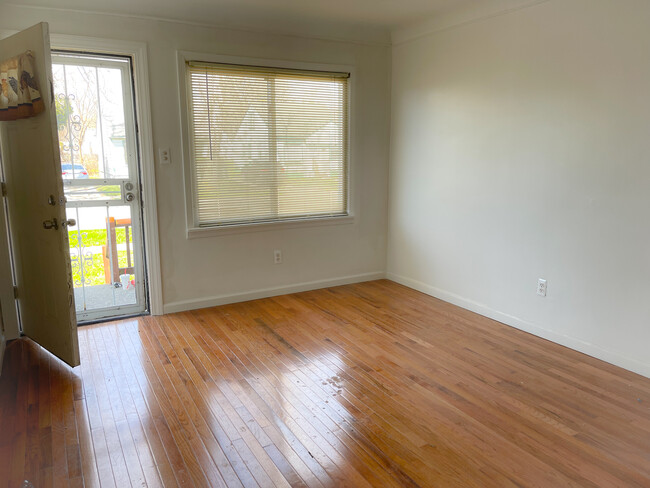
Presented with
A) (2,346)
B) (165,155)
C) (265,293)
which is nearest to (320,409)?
(265,293)

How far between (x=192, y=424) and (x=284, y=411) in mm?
456

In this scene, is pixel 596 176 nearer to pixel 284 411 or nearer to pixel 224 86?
pixel 284 411

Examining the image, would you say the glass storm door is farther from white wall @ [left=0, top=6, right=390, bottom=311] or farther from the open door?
the open door

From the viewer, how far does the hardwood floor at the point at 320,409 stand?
1993 millimetres

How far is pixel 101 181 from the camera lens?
3.61 metres

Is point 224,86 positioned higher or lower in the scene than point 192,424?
higher

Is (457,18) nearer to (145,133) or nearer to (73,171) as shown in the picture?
(145,133)

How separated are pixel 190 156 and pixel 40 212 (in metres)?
1.27

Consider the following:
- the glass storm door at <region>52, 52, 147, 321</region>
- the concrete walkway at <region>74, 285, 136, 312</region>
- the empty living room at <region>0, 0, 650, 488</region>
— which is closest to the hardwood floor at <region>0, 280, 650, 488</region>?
the empty living room at <region>0, 0, 650, 488</region>

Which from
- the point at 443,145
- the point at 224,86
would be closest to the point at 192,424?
the point at 224,86

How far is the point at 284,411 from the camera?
2.46 meters

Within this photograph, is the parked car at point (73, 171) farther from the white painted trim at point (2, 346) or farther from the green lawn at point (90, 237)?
the white painted trim at point (2, 346)

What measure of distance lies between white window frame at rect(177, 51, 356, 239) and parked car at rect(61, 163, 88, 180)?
0.73 m

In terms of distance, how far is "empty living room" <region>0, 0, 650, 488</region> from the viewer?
7.29ft
